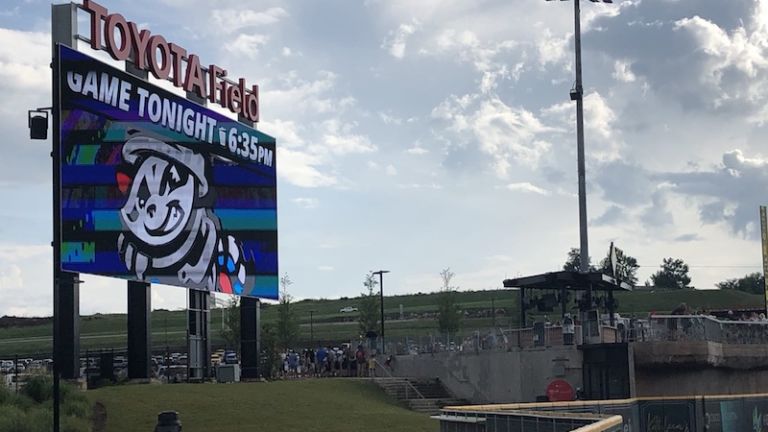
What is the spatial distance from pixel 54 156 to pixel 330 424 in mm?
11283

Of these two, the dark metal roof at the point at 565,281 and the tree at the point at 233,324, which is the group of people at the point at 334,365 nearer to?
the dark metal roof at the point at 565,281

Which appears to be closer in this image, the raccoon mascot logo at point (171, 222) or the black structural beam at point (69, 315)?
the black structural beam at point (69, 315)

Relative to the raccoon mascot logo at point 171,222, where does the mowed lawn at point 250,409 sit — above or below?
below

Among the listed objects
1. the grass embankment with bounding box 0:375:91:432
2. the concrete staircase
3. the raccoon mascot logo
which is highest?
the raccoon mascot logo

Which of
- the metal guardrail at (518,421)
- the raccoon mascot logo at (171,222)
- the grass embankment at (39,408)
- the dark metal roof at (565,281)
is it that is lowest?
the grass embankment at (39,408)

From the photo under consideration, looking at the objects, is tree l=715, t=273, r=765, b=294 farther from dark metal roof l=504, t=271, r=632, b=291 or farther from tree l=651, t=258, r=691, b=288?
dark metal roof l=504, t=271, r=632, b=291

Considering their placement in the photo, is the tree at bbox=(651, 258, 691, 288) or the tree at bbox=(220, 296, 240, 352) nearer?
the tree at bbox=(220, 296, 240, 352)

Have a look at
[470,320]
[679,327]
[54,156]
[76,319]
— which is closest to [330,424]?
[76,319]

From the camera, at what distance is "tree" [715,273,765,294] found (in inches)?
6836

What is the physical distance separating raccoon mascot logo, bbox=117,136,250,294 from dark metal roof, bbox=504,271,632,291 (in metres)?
10.6

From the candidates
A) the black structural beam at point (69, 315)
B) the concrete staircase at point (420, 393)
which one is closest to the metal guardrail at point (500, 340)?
the concrete staircase at point (420, 393)

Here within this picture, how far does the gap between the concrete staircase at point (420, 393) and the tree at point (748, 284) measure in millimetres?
133707

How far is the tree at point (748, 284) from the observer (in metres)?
174

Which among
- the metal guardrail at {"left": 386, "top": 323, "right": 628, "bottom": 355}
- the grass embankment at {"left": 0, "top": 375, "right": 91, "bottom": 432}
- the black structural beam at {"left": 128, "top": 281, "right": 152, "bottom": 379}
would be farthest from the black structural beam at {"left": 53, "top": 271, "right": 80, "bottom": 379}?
the metal guardrail at {"left": 386, "top": 323, "right": 628, "bottom": 355}
